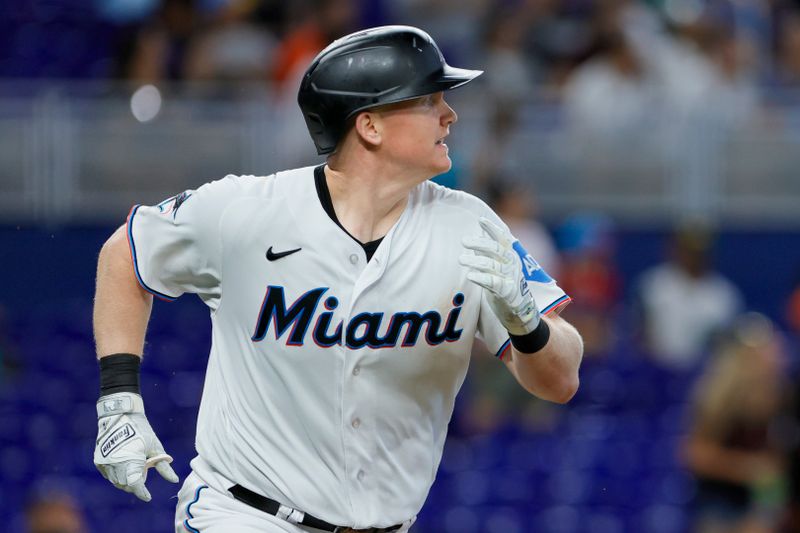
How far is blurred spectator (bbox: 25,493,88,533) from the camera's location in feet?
20.8

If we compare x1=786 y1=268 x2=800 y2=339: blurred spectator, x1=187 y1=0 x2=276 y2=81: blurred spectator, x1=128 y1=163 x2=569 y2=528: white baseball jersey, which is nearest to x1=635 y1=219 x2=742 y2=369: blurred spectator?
x1=786 y1=268 x2=800 y2=339: blurred spectator

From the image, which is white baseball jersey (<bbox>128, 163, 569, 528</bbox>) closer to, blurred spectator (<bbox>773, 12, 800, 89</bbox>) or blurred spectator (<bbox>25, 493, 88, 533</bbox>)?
blurred spectator (<bbox>25, 493, 88, 533</bbox>)

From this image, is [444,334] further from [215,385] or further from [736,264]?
[736,264]

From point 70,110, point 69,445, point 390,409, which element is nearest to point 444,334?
point 390,409

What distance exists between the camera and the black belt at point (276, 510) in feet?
12.6

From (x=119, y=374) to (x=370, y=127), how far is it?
3.05 feet

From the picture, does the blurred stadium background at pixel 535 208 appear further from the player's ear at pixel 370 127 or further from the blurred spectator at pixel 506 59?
the player's ear at pixel 370 127

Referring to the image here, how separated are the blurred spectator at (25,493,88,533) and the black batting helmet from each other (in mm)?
3007

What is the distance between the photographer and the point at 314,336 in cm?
388

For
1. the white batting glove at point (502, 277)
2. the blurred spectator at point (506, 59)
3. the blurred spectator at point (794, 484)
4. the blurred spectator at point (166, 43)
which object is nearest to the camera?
the white batting glove at point (502, 277)

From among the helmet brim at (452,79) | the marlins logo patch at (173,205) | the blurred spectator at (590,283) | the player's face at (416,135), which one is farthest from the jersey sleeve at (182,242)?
the blurred spectator at (590,283)

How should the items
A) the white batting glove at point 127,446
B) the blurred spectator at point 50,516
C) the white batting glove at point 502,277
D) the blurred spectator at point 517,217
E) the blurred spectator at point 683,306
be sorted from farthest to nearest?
the blurred spectator at point 683,306 → the blurred spectator at point 517,217 → the blurred spectator at point 50,516 → the white batting glove at point 127,446 → the white batting glove at point 502,277

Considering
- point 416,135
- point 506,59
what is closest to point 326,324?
point 416,135

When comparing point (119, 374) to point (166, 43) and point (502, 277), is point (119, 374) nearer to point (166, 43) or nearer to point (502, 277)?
point (502, 277)
